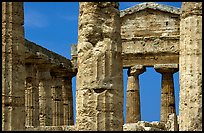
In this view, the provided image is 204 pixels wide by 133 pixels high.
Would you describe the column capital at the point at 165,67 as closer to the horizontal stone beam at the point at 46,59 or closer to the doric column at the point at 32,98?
the horizontal stone beam at the point at 46,59

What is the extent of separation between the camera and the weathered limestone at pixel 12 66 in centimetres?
2389

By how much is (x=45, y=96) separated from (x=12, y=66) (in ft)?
40.0

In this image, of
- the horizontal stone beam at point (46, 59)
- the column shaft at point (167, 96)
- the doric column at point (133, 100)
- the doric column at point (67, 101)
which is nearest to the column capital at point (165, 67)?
the column shaft at point (167, 96)

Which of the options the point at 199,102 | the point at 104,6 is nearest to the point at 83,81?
the point at 104,6

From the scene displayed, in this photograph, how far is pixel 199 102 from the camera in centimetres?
2181

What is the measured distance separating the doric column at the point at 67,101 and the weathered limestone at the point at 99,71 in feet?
62.2

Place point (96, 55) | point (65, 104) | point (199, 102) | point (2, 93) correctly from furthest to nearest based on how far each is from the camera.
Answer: point (65, 104), point (2, 93), point (199, 102), point (96, 55)

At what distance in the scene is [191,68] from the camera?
22.2m

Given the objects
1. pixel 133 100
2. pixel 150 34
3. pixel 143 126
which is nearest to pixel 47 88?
pixel 133 100

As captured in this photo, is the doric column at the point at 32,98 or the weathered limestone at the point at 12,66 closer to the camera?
the weathered limestone at the point at 12,66

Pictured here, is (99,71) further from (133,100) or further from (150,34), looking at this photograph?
(133,100)

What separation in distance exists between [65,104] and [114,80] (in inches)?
770

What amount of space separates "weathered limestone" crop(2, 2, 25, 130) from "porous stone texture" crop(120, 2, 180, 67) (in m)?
13.8

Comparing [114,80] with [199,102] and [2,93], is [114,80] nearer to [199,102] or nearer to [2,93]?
[199,102]
